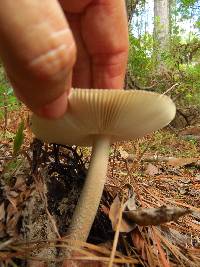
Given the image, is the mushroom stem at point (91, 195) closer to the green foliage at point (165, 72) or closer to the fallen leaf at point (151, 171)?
the fallen leaf at point (151, 171)

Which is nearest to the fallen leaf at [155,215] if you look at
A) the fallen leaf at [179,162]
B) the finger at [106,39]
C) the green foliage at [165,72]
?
the finger at [106,39]

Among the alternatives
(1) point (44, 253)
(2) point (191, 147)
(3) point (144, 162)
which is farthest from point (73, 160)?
(2) point (191, 147)

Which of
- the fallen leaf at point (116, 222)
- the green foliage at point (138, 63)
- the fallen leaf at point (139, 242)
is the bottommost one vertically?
the fallen leaf at point (139, 242)

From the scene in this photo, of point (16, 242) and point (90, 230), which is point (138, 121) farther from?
point (16, 242)

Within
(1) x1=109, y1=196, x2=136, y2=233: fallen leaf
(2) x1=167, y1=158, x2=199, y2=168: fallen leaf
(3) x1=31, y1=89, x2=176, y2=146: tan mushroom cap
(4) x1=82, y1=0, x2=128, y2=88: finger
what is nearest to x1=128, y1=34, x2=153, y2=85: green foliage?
(2) x1=167, y1=158, x2=199, y2=168: fallen leaf

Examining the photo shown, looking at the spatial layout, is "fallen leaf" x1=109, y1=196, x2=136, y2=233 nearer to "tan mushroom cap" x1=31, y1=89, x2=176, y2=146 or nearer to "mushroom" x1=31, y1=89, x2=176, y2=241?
"mushroom" x1=31, y1=89, x2=176, y2=241

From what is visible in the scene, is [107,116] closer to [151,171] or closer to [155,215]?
[155,215]
